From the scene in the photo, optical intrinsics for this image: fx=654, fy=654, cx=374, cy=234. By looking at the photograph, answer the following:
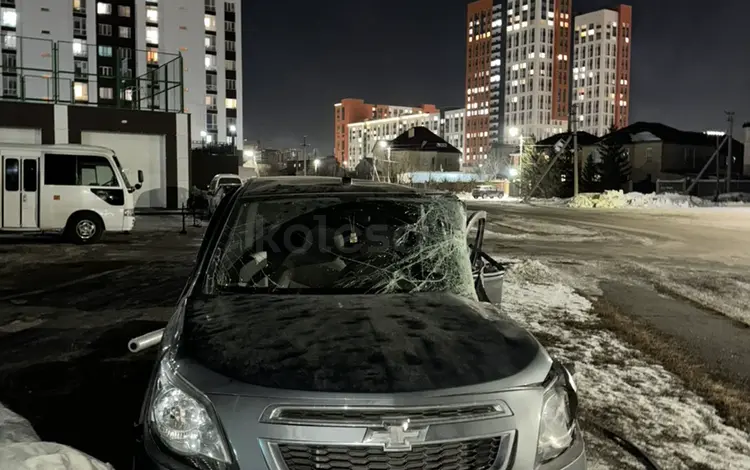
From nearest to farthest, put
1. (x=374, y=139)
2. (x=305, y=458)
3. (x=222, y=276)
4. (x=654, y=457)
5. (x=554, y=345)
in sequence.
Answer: (x=305, y=458)
(x=222, y=276)
(x=654, y=457)
(x=554, y=345)
(x=374, y=139)

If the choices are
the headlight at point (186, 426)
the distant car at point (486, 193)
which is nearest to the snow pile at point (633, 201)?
the distant car at point (486, 193)

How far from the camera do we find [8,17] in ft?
258

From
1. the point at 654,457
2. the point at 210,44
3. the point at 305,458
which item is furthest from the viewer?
the point at 210,44

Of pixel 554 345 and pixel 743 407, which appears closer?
pixel 743 407

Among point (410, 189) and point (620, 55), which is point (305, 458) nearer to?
point (410, 189)

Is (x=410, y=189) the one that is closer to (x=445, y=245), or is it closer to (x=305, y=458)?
(x=445, y=245)

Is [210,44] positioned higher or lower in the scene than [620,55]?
lower

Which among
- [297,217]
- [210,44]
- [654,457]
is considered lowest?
[654,457]

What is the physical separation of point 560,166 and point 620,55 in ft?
438

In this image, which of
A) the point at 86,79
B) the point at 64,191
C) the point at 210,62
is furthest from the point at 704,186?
the point at 210,62

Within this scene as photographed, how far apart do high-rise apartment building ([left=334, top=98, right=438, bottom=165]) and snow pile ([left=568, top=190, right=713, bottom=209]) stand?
14339 cm

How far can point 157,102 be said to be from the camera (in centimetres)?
3083

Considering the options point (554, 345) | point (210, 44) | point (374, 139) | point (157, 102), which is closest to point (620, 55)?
point (374, 139)

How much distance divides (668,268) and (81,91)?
2833cm
